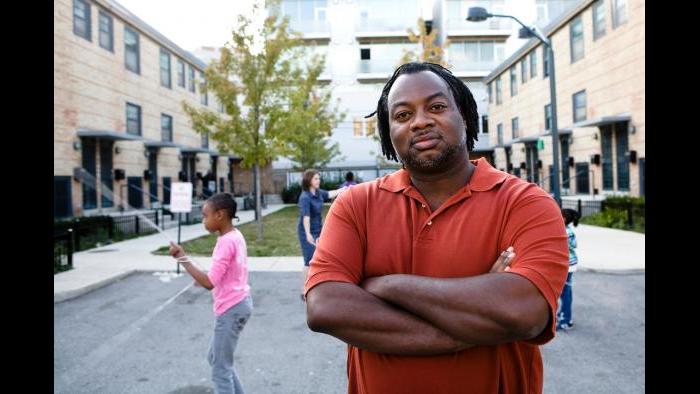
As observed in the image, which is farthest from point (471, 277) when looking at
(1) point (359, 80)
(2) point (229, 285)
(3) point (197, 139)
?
(1) point (359, 80)

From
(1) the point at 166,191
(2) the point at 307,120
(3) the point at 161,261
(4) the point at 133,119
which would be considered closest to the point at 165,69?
(4) the point at 133,119

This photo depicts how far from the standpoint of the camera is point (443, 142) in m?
1.87

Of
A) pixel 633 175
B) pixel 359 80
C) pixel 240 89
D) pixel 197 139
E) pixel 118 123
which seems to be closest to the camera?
pixel 240 89

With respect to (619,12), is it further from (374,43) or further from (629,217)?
(374,43)

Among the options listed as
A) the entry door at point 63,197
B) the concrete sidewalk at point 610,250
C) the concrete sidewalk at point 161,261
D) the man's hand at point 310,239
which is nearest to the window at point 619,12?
the concrete sidewalk at point 610,250

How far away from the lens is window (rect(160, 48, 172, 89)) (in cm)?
2451

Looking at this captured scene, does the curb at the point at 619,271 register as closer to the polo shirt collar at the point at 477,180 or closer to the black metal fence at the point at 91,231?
the polo shirt collar at the point at 477,180

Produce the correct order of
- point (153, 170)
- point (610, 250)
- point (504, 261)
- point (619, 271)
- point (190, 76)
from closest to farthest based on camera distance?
point (504, 261)
point (619, 271)
point (610, 250)
point (153, 170)
point (190, 76)

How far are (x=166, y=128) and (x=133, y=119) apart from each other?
11.0ft

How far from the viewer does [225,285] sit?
3703 millimetres

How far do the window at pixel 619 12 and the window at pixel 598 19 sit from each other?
0.94 m

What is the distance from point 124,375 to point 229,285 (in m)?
1.95

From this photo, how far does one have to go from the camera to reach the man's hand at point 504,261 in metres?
1.71

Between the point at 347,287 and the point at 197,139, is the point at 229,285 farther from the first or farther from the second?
the point at 197,139
